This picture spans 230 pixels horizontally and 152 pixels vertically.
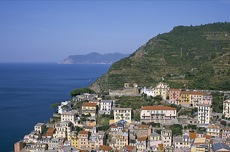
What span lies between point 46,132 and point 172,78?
20.1m

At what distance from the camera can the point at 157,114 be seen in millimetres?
26562

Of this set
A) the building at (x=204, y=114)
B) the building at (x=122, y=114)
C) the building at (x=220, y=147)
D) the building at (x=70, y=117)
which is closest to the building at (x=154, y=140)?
the building at (x=122, y=114)

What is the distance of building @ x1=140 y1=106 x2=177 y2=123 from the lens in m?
26.6

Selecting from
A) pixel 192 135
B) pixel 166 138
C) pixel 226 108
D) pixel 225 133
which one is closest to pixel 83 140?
pixel 166 138

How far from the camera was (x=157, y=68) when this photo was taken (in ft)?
148

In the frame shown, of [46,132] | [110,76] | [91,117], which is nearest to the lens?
[46,132]

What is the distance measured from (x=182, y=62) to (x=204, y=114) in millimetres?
23566

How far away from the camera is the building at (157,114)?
87.1 feet

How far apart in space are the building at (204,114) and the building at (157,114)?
2384 mm

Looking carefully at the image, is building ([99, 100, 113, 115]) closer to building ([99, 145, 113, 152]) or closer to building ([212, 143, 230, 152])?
building ([99, 145, 113, 152])

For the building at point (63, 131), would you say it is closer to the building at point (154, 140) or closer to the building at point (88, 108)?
the building at point (88, 108)

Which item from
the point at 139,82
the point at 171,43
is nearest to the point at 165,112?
the point at 139,82

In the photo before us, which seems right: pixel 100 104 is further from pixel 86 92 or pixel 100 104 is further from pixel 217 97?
pixel 217 97

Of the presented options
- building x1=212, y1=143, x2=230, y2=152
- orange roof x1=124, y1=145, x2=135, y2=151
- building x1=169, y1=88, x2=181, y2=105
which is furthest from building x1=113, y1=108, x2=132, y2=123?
building x1=212, y1=143, x2=230, y2=152
